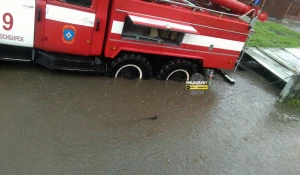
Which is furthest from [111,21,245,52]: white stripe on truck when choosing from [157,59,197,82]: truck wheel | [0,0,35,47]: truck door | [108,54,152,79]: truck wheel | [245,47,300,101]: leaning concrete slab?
[0,0,35,47]: truck door

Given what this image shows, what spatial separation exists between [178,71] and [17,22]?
4071 millimetres

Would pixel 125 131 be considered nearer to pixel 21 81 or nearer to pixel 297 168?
pixel 21 81

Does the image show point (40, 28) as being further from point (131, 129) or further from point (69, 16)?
point (131, 129)

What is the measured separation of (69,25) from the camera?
595 centimetres

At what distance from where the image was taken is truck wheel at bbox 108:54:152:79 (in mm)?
6707

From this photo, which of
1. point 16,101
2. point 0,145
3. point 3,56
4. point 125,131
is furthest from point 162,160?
point 3,56

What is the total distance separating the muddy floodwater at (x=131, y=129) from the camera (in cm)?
459

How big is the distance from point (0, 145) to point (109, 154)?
69.3 inches

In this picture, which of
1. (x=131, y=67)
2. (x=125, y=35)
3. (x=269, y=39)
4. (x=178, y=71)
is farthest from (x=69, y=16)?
(x=269, y=39)

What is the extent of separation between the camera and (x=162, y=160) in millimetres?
4977

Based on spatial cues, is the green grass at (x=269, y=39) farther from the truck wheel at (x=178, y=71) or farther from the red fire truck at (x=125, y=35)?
the truck wheel at (x=178, y=71)

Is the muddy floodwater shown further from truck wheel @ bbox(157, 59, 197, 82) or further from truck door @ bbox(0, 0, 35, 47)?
truck door @ bbox(0, 0, 35, 47)

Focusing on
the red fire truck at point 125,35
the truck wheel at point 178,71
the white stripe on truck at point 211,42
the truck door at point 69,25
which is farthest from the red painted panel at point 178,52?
the truck door at point 69,25

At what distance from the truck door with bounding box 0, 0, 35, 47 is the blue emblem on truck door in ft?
2.15
